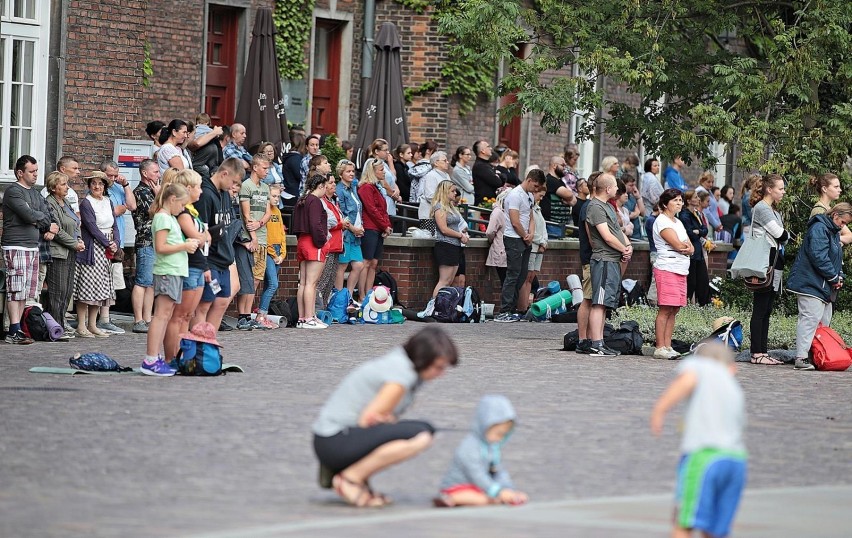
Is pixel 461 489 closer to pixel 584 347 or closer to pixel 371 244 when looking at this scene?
pixel 584 347

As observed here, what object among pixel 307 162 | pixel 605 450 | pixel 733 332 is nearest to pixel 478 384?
pixel 605 450

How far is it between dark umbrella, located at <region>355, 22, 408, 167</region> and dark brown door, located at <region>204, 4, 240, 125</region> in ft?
10.6

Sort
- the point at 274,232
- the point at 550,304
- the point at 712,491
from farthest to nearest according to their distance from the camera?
the point at 550,304 < the point at 274,232 < the point at 712,491

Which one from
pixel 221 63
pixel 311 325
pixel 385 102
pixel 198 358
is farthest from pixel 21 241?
pixel 221 63

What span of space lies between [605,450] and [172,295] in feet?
15.7

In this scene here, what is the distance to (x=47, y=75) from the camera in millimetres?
19797

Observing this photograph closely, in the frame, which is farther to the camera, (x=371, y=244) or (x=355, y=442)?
(x=371, y=244)

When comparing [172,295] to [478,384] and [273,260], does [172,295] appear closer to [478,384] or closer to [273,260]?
[478,384]

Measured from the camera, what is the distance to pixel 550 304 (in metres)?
22.5

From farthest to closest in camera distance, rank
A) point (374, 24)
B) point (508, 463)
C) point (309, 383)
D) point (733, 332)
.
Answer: point (374, 24) → point (733, 332) → point (309, 383) → point (508, 463)

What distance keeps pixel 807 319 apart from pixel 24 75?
1016cm

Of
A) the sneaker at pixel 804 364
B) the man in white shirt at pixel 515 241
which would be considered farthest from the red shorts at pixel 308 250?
the sneaker at pixel 804 364

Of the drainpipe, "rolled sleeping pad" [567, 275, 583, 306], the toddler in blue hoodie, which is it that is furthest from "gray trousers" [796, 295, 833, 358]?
the drainpipe

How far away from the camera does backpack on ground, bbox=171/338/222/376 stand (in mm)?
13547
